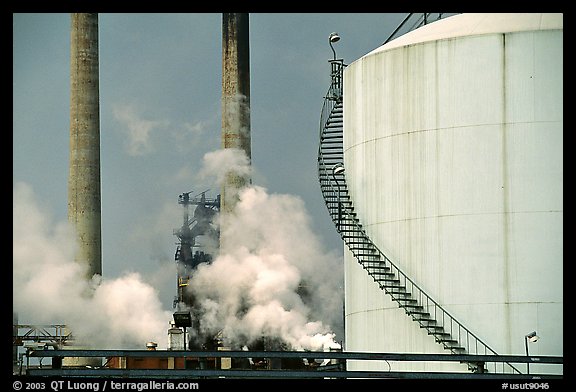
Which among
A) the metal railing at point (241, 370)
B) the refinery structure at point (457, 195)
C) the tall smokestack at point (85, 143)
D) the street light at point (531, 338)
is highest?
the tall smokestack at point (85, 143)

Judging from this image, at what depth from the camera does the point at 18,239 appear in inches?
2263

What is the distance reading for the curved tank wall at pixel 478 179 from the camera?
30.5m

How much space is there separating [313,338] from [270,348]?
7.05 feet

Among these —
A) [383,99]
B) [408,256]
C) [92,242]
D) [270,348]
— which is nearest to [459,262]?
[408,256]

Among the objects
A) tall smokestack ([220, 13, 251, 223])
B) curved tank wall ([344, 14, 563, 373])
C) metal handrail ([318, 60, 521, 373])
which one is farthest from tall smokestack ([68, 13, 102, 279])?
curved tank wall ([344, 14, 563, 373])

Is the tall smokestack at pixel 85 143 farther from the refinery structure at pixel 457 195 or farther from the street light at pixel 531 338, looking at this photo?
the street light at pixel 531 338

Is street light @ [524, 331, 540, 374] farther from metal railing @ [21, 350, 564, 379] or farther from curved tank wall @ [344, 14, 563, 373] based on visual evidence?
metal railing @ [21, 350, 564, 379]

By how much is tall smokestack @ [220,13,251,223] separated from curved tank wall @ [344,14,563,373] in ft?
104

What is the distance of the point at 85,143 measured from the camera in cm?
5712

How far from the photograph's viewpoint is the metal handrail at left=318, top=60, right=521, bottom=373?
3106cm

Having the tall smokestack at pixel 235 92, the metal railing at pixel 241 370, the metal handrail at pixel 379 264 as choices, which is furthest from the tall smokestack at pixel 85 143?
the metal railing at pixel 241 370

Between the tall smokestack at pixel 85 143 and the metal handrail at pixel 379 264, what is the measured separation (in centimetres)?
2182

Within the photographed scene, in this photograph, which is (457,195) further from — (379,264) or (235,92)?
(235,92)
